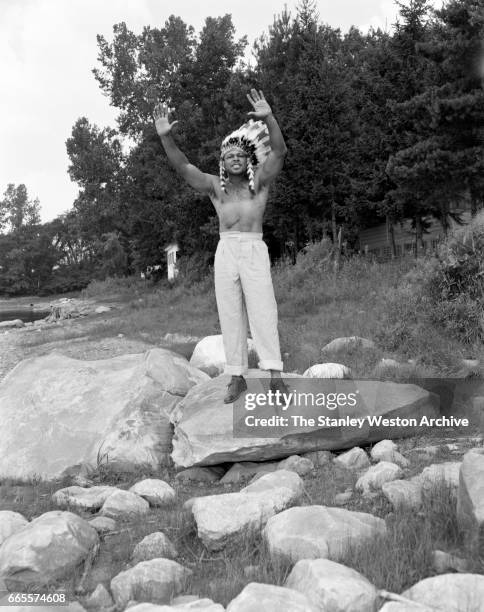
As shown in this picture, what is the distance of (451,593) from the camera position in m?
2.87

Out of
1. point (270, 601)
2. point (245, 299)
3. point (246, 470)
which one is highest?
point (245, 299)

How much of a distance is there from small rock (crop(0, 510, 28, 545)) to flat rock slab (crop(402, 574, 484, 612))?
2.76m

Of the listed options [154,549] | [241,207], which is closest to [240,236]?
[241,207]

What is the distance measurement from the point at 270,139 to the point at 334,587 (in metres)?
3.64

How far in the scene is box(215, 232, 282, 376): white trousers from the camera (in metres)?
5.41

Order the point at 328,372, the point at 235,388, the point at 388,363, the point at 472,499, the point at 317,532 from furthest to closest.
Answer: the point at 388,363 < the point at 328,372 < the point at 235,388 < the point at 317,532 < the point at 472,499

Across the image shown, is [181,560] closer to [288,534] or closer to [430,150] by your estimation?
[288,534]

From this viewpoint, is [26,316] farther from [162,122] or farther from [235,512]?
[235,512]

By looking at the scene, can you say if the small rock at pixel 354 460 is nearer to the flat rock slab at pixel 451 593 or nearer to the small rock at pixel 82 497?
the small rock at pixel 82 497

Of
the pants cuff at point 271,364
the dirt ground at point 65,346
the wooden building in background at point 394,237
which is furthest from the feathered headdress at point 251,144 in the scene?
the wooden building in background at point 394,237

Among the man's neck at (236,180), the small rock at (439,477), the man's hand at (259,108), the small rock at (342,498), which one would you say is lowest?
the small rock at (342,498)

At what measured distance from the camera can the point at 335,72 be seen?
2188cm

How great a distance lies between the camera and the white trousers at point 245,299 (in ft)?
17.7

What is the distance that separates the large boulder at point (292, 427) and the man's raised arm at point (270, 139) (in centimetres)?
198
